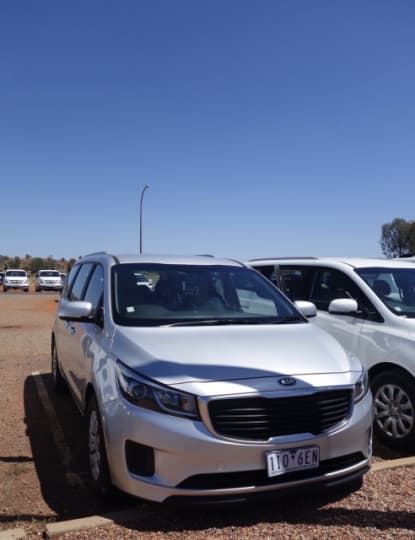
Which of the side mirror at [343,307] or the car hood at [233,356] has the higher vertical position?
the side mirror at [343,307]

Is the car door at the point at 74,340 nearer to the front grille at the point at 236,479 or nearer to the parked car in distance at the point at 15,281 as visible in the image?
the front grille at the point at 236,479

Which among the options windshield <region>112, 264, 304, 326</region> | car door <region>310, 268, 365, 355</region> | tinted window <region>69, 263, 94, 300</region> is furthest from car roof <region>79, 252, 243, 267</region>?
car door <region>310, 268, 365, 355</region>

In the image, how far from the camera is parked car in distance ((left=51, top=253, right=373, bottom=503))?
10.7 feet

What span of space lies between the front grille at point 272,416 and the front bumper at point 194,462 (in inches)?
2.2

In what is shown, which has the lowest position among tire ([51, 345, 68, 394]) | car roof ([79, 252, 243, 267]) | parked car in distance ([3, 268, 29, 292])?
parked car in distance ([3, 268, 29, 292])

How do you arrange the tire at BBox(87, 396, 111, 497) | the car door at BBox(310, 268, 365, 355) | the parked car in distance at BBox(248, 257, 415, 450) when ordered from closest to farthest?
the tire at BBox(87, 396, 111, 497) < the parked car in distance at BBox(248, 257, 415, 450) < the car door at BBox(310, 268, 365, 355)

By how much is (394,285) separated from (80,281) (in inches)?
138

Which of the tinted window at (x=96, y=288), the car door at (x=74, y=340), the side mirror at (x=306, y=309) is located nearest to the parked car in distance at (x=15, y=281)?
the car door at (x=74, y=340)

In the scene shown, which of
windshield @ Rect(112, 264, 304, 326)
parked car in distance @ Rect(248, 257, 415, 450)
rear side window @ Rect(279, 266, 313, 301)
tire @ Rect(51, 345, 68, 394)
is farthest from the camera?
tire @ Rect(51, 345, 68, 394)

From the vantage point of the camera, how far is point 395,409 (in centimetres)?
482

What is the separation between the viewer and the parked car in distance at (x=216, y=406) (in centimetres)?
325

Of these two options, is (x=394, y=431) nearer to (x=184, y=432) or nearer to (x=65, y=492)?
(x=184, y=432)

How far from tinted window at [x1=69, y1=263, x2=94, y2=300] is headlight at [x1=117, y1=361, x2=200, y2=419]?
2.53 m

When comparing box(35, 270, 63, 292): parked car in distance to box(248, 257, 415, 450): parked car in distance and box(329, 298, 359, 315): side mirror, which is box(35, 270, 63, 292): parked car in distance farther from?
box(329, 298, 359, 315): side mirror
